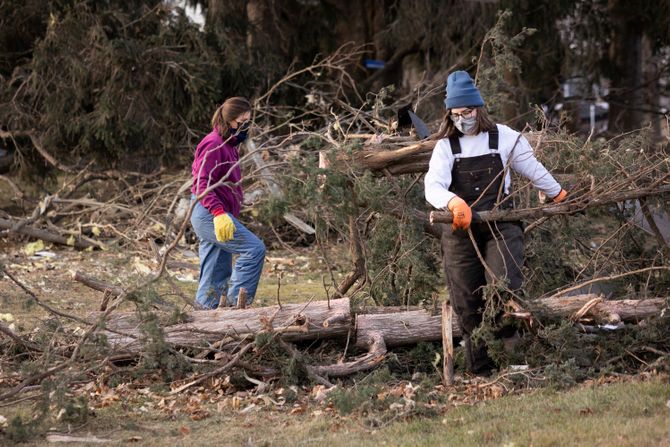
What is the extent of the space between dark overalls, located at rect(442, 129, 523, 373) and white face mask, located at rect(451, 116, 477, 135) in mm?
88

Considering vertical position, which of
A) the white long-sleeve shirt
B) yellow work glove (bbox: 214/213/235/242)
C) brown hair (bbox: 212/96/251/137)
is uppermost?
brown hair (bbox: 212/96/251/137)

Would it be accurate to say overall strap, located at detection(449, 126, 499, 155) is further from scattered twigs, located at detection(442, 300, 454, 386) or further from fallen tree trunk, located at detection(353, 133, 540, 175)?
scattered twigs, located at detection(442, 300, 454, 386)

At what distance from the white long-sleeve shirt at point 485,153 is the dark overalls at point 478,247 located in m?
0.04

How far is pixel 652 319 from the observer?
6.05m

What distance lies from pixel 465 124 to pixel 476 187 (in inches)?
14.7

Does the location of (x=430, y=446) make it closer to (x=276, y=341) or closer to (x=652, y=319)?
(x=276, y=341)

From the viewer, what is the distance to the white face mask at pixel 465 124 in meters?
5.95

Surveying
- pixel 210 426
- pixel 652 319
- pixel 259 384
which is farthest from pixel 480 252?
pixel 210 426

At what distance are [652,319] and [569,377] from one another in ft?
2.74

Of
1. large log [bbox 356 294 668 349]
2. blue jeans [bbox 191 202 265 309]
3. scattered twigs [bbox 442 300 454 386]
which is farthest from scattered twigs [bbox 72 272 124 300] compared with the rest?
A: scattered twigs [bbox 442 300 454 386]

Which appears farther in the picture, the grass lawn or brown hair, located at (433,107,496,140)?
brown hair, located at (433,107,496,140)

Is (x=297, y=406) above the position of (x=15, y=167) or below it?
below

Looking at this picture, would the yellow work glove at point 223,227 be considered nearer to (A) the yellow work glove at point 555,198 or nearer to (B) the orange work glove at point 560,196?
(A) the yellow work glove at point 555,198

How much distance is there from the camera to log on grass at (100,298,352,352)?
20.4 ft
